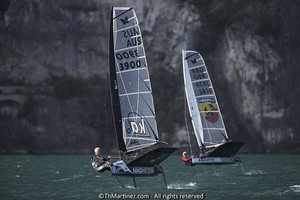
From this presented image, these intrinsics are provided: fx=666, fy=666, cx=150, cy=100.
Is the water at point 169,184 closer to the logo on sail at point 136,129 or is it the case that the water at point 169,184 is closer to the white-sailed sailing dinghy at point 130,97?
the white-sailed sailing dinghy at point 130,97

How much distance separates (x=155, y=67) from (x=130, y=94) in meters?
44.6

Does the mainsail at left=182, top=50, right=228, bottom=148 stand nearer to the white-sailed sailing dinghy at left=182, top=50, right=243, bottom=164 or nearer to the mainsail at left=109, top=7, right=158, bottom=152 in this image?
the white-sailed sailing dinghy at left=182, top=50, right=243, bottom=164

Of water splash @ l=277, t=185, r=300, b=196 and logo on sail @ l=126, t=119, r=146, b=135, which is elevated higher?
logo on sail @ l=126, t=119, r=146, b=135

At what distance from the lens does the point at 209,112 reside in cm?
3912

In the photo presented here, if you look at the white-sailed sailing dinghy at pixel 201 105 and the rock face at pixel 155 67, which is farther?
the rock face at pixel 155 67

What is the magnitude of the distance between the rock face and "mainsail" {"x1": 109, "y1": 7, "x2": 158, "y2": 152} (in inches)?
1473

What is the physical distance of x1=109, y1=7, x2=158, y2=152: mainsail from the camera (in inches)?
1081

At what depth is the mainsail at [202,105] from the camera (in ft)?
127

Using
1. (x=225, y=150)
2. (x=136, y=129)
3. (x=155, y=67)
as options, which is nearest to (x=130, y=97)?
(x=136, y=129)

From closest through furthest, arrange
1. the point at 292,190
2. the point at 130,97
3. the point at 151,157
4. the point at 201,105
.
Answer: the point at 292,190 → the point at 151,157 → the point at 130,97 → the point at 201,105

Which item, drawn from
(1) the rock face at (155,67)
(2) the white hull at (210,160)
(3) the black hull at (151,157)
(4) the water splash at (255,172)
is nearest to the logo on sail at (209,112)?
(4) the water splash at (255,172)

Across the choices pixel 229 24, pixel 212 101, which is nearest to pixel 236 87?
pixel 229 24

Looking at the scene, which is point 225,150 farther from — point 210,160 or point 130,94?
point 130,94

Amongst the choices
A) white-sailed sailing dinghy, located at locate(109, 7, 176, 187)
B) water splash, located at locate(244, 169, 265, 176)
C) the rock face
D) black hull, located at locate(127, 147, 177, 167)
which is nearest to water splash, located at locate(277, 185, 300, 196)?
black hull, located at locate(127, 147, 177, 167)
